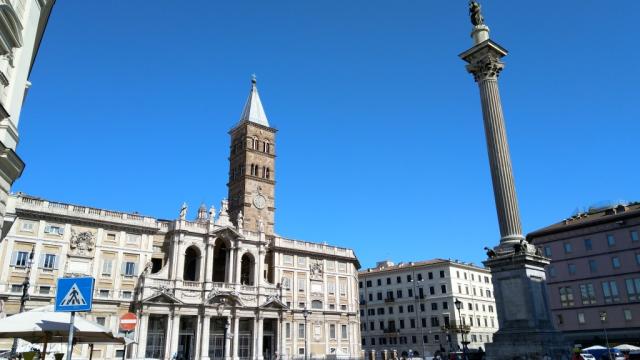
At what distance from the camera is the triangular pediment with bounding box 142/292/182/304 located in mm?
45081

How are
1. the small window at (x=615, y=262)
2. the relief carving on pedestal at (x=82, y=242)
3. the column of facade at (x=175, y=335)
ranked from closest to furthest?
the relief carving on pedestal at (x=82, y=242)
the column of facade at (x=175, y=335)
the small window at (x=615, y=262)

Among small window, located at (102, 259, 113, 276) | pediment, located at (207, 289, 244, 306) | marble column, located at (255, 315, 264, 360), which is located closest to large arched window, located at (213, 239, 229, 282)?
pediment, located at (207, 289, 244, 306)

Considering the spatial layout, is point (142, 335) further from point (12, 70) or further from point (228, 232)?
point (12, 70)

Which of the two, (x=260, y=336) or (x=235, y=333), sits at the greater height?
(x=235, y=333)

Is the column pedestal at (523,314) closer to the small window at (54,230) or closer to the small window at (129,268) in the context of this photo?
the small window at (129,268)

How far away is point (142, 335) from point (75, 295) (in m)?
38.8

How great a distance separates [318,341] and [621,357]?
3116cm

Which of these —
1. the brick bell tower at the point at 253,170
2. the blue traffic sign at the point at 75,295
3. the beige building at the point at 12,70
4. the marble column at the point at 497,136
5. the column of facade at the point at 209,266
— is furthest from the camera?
the brick bell tower at the point at 253,170

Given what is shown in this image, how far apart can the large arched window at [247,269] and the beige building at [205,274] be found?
0.17 m

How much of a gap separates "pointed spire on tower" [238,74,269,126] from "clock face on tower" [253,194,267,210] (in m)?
11.6

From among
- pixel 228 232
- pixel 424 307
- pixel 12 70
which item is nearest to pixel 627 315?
pixel 424 307

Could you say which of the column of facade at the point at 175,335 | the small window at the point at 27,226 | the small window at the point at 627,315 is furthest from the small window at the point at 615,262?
the small window at the point at 27,226

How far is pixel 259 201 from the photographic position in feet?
207

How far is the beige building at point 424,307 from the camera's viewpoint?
244 ft
